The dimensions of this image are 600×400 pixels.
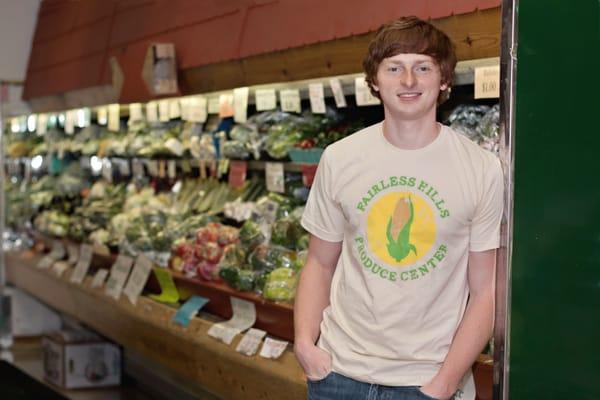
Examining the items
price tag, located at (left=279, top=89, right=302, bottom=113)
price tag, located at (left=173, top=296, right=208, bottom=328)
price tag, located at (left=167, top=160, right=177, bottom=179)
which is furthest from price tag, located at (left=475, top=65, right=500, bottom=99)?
price tag, located at (left=167, top=160, right=177, bottom=179)

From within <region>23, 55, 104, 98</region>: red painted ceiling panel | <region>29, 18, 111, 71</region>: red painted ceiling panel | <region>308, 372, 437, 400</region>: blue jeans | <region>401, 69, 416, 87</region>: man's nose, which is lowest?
<region>308, 372, 437, 400</region>: blue jeans

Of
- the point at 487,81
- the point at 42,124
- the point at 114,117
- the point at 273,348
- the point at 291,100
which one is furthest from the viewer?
the point at 42,124

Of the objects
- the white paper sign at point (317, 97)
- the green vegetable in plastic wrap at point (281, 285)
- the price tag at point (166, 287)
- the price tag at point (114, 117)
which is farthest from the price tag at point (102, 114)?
the green vegetable in plastic wrap at point (281, 285)

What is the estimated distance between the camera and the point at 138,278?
5.61 m

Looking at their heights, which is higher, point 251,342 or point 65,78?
point 65,78

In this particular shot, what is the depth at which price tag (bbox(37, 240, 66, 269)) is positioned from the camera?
7.17m

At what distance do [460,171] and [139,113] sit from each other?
163 inches

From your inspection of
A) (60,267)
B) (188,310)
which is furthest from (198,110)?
(60,267)

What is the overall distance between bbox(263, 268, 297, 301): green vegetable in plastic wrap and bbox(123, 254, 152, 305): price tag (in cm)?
132

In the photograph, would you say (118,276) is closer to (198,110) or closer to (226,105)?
(198,110)

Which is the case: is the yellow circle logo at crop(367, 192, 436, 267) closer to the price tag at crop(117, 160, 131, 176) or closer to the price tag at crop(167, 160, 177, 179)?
the price tag at crop(167, 160, 177, 179)

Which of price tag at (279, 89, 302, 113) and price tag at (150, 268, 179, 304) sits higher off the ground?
price tag at (279, 89, 302, 113)

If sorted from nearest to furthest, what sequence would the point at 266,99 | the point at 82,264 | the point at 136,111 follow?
the point at 266,99
the point at 136,111
the point at 82,264

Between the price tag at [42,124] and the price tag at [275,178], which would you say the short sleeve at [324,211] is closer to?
the price tag at [275,178]
